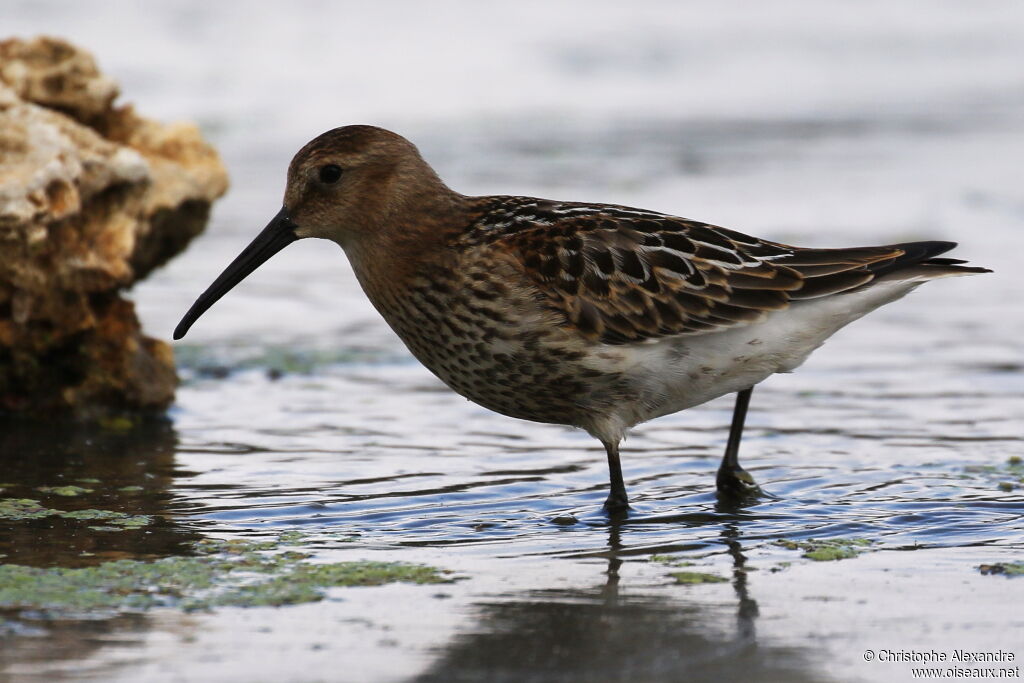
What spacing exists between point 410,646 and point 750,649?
3.36 feet

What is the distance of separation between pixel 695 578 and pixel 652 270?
1.69 meters

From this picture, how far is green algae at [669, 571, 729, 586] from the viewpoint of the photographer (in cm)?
501

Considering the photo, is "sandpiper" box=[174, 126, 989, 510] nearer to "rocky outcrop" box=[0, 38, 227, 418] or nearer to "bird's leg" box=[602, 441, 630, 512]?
"bird's leg" box=[602, 441, 630, 512]

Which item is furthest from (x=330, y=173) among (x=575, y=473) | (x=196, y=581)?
(x=196, y=581)

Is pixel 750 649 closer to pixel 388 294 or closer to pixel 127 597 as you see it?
pixel 127 597

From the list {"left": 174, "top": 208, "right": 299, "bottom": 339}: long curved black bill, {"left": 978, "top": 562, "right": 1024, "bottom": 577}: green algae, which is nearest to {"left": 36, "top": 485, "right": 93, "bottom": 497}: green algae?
{"left": 174, "top": 208, "right": 299, "bottom": 339}: long curved black bill

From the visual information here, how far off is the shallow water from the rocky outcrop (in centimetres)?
35

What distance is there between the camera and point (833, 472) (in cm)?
665

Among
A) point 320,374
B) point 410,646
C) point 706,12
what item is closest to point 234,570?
point 410,646

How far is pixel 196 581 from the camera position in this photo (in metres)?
4.94

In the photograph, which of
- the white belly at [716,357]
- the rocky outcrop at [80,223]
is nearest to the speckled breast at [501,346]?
the white belly at [716,357]

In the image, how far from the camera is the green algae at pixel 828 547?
528 centimetres

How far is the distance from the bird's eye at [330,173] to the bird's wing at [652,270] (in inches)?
28.3

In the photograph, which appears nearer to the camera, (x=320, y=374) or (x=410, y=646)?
(x=410, y=646)
